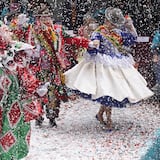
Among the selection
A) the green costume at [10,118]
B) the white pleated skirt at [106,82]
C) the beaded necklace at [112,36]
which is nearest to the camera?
the green costume at [10,118]

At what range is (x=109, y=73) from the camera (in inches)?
268

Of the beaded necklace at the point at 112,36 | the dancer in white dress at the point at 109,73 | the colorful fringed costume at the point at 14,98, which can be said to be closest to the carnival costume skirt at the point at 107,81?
the dancer in white dress at the point at 109,73

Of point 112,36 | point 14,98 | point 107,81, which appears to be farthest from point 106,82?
point 14,98

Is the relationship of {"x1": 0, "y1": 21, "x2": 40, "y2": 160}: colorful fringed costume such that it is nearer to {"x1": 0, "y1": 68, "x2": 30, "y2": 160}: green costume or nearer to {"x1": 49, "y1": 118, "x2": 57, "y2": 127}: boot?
{"x1": 0, "y1": 68, "x2": 30, "y2": 160}: green costume

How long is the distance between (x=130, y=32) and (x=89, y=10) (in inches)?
140

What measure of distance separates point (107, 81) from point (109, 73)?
4.9 inches

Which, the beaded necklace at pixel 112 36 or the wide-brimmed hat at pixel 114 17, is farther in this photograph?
the wide-brimmed hat at pixel 114 17

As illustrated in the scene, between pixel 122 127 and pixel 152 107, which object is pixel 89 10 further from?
pixel 122 127

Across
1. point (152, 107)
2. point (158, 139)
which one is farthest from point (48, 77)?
point (158, 139)

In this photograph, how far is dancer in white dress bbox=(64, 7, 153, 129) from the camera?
6672 millimetres

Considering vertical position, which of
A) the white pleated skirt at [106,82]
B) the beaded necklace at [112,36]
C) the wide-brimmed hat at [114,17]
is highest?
the wide-brimmed hat at [114,17]

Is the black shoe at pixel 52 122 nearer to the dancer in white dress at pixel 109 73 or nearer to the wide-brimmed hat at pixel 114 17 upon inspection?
the dancer in white dress at pixel 109 73

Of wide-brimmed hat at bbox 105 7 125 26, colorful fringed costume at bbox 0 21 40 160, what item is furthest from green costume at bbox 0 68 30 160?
wide-brimmed hat at bbox 105 7 125 26

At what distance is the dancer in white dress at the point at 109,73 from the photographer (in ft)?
21.9
